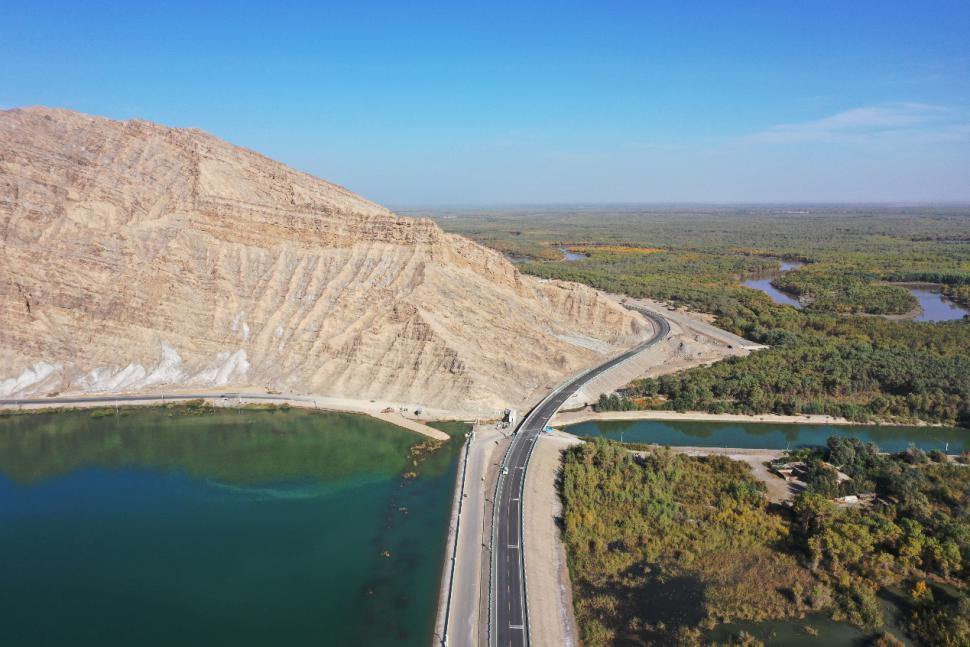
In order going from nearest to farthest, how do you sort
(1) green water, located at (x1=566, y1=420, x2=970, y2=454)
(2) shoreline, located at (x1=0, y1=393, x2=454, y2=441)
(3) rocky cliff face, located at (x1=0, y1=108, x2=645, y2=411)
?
(1) green water, located at (x1=566, y1=420, x2=970, y2=454) < (2) shoreline, located at (x1=0, y1=393, x2=454, y2=441) < (3) rocky cliff face, located at (x1=0, y1=108, x2=645, y2=411)

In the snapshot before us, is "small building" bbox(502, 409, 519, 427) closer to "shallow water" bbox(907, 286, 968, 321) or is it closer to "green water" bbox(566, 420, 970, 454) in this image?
"green water" bbox(566, 420, 970, 454)

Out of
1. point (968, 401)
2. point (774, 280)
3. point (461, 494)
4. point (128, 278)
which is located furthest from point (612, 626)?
point (774, 280)

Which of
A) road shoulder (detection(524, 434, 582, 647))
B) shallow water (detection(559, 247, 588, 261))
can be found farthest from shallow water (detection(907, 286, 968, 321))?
road shoulder (detection(524, 434, 582, 647))

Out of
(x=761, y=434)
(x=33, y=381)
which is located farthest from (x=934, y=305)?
(x=33, y=381)

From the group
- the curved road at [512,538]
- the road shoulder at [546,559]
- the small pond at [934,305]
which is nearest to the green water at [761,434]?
the curved road at [512,538]

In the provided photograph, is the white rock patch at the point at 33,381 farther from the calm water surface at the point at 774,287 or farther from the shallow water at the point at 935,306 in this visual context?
the shallow water at the point at 935,306
